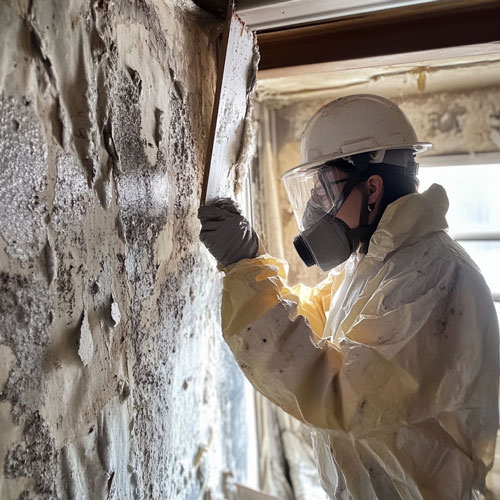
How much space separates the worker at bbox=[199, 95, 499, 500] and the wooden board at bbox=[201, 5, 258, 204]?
0.34 feet

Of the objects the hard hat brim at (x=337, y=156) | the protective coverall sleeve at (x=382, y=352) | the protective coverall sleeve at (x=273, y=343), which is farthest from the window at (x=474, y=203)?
the protective coverall sleeve at (x=273, y=343)

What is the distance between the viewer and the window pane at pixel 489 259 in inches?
86.0

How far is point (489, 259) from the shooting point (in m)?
2.21

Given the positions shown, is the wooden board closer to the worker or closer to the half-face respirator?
the worker

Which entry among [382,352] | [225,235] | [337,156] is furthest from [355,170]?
[382,352]

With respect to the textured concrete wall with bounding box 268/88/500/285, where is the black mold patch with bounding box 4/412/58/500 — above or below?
below

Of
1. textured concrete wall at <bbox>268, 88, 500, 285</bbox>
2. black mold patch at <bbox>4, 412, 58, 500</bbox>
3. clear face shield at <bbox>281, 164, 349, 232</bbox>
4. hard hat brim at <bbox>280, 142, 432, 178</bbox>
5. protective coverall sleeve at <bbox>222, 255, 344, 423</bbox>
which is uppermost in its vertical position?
textured concrete wall at <bbox>268, 88, 500, 285</bbox>

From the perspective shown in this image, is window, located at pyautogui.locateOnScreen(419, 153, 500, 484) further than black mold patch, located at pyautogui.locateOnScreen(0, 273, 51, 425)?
Yes

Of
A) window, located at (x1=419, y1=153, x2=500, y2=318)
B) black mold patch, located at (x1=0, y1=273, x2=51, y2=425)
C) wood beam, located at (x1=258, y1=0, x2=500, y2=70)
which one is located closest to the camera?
black mold patch, located at (x1=0, y1=273, x2=51, y2=425)


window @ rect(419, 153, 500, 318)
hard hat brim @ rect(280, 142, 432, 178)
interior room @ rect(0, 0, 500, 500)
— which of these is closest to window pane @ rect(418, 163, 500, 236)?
window @ rect(419, 153, 500, 318)

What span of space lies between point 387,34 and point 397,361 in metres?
1.04

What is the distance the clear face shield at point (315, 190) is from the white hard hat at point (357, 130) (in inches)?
1.6

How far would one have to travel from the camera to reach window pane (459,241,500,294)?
86.0 inches

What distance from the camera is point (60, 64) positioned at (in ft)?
2.36
